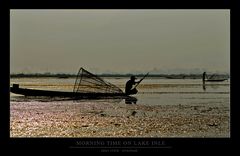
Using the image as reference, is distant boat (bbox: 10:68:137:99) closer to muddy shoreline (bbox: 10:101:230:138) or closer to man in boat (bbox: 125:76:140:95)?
man in boat (bbox: 125:76:140:95)

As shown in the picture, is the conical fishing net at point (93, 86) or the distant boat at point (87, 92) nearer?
the conical fishing net at point (93, 86)

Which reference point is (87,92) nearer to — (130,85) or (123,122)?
(130,85)

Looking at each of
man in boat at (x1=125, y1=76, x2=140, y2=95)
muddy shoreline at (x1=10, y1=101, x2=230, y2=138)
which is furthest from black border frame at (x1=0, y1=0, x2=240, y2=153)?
man in boat at (x1=125, y1=76, x2=140, y2=95)

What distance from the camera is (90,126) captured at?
27.1 feet

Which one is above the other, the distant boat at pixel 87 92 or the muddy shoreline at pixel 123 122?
the distant boat at pixel 87 92
